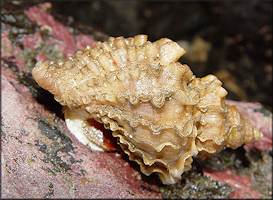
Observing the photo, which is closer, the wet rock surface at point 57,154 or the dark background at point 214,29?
the wet rock surface at point 57,154

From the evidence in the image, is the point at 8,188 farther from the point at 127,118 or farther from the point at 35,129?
the point at 127,118

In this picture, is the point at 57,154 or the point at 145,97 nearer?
the point at 145,97

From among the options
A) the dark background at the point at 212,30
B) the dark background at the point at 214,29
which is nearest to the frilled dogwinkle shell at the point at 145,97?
the dark background at the point at 212,30

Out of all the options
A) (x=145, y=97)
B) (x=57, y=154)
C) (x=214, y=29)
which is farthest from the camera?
(x=214, y=29)

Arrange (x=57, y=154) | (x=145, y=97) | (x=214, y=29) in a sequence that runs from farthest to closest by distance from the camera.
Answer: (x=214, y=29) → (x=57, y=154) → (x=145, y=97)

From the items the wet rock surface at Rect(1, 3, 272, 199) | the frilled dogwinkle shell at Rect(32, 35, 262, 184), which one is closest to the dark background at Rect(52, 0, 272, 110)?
the wet rock surface at Rect(1, 3, 272, 199)

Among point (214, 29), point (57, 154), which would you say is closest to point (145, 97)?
point (57, 154)

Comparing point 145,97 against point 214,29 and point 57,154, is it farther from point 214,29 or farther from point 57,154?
point 214,29

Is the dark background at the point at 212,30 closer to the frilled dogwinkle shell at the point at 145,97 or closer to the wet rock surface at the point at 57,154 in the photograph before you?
the wet rock surface at the point at 57,154
